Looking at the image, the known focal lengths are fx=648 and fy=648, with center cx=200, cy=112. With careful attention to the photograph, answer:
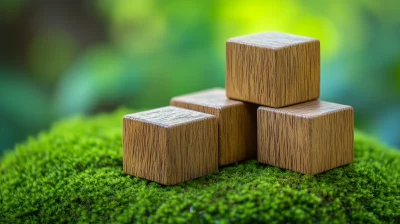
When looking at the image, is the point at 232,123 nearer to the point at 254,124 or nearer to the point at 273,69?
the point at 254,124

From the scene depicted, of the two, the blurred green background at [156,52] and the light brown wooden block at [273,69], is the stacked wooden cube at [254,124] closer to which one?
the light brown wooden block at [273,69]

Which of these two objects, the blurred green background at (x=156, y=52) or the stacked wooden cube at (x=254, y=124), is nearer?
the stacked wooden cube at (x=254, y=124)

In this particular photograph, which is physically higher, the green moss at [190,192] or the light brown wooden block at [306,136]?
the light brown wooden block at [306,136]

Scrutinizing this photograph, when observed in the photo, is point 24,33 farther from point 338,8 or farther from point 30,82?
point 338,8

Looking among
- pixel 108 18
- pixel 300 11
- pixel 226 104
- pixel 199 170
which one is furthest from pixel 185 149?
pixel 108 18

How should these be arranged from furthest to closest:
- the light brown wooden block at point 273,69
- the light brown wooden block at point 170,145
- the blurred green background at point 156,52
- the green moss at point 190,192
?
the blurred green background at point 156,52
the light brown wooden block at point 273,69
the light brown wooden block at point 170,145
the green moss at point 190,192

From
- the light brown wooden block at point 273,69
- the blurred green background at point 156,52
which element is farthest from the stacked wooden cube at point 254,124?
the blurred green background at point 156,52

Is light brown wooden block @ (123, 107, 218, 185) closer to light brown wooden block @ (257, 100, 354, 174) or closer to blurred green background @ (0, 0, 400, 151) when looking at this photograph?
light brown wooden block @ (257, 100, 354, 174)

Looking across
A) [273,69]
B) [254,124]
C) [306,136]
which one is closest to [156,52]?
[254,124]

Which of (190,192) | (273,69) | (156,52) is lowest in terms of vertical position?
(190,192)
